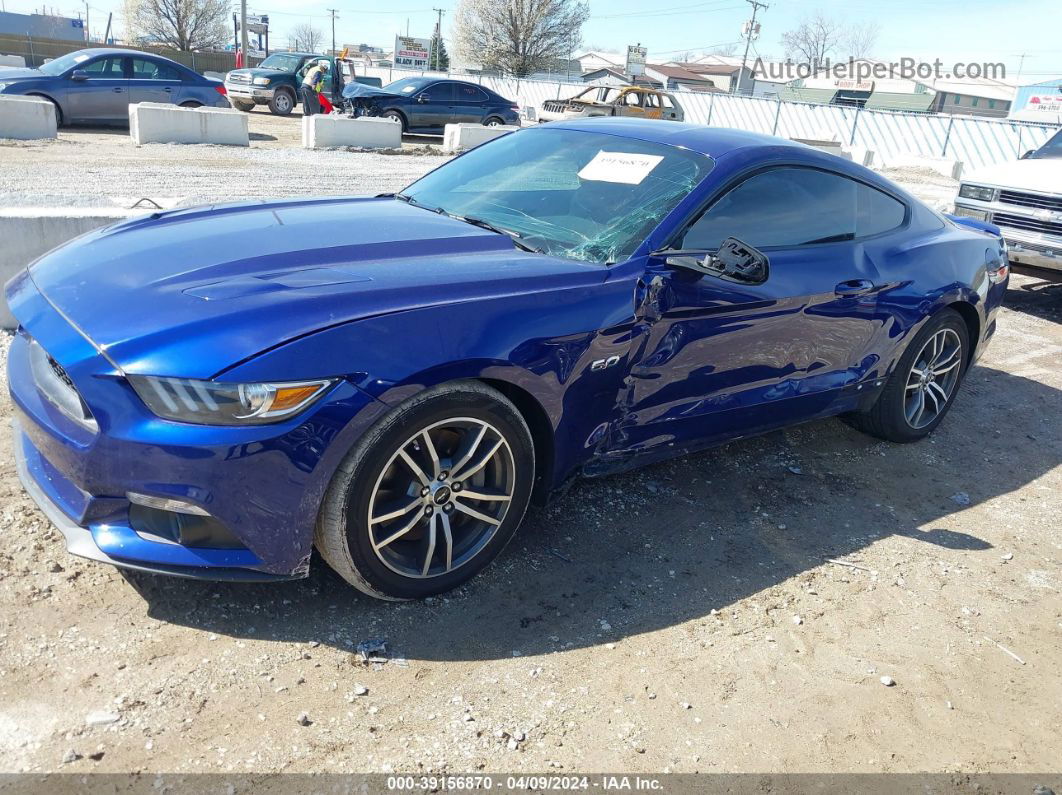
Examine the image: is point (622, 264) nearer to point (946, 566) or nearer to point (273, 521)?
point (273, 521)

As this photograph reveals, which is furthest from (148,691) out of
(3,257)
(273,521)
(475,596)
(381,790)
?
(3,257)

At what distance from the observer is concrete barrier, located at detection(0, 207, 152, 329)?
4.84m

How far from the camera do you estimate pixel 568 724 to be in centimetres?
245

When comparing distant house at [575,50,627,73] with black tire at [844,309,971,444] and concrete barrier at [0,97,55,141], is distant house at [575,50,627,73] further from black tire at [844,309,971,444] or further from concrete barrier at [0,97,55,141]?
black tire at [844,309,971,444]

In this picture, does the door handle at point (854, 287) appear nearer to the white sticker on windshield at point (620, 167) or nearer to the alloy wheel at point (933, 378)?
the alloy wheel at point (933, 378)

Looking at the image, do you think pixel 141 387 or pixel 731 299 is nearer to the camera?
pixel 141 387

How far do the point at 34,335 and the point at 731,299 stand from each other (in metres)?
2.49

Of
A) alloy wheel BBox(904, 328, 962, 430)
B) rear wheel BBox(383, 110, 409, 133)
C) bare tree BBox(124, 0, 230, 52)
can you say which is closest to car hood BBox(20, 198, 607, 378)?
alloy wheel BBox(904, 328, 962, 430)

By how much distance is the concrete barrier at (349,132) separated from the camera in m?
14.8

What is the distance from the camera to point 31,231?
16.0ft

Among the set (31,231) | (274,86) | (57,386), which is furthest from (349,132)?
(57,386)

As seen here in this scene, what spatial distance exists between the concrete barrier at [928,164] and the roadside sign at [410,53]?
52.0 meters

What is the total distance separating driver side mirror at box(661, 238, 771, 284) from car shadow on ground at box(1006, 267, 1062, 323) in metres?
6.40

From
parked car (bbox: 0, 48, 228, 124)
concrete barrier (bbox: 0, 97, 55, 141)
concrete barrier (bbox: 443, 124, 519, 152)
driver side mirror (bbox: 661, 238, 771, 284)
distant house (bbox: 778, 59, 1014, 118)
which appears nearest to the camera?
driver side mirror (bbox: 661, 238, 771, 284)
